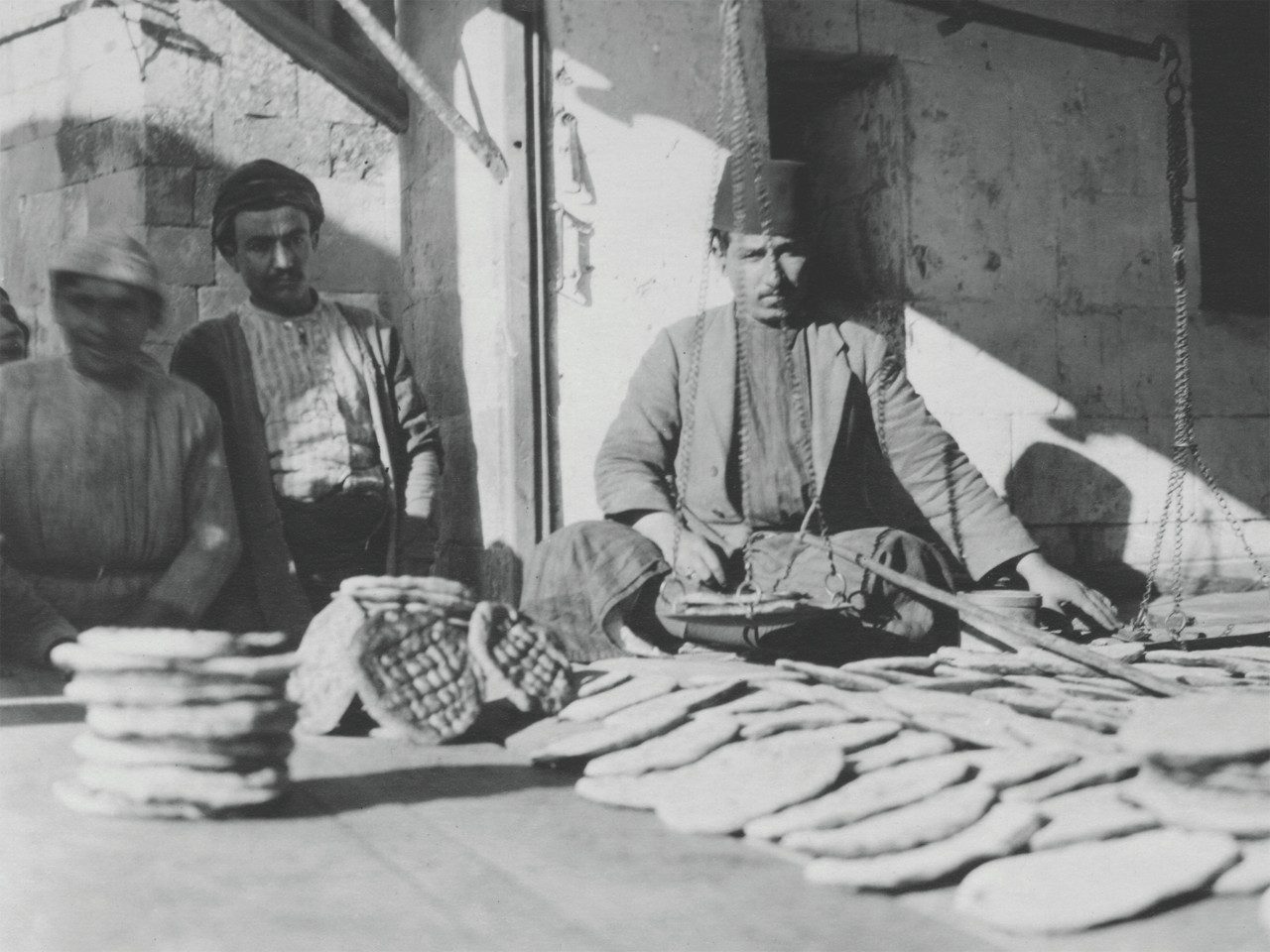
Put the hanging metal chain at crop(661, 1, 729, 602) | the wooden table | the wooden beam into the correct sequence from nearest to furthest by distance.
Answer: the wooden table < the hanging metal chain at crop(661, 1, 729, 602) < the wooden beam

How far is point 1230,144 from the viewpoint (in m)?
6.55

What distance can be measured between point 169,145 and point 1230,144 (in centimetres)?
507

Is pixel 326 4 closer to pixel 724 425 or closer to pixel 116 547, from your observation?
pixel 724 425

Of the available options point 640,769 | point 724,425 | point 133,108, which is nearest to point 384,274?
point 133,108

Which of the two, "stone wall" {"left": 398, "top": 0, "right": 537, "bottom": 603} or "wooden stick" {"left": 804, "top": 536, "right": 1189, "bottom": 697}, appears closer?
"wooden stick" {"left": 804, "top": 536, "right": 1189, "bottom": 697}

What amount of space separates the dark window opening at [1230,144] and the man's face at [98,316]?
508 centimetres

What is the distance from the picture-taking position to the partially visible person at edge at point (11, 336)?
16.5 ft

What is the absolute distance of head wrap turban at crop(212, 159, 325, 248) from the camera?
15.1 feet

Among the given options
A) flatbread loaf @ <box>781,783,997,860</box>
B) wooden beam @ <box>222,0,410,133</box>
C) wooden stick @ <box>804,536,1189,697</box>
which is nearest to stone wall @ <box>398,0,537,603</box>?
wooden beam @ <box>222,0,410,133</box>

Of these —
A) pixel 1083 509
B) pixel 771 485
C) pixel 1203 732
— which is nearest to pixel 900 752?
pixel 1203 732

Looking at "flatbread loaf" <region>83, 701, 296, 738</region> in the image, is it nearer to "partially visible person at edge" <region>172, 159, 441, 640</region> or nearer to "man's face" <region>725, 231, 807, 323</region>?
"partially visible person at edge" <region>172, 159, 441, 640</region>

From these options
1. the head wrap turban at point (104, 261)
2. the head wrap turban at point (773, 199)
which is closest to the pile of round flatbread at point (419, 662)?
the head wrap turban at point (104, 261)

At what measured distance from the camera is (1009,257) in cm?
603

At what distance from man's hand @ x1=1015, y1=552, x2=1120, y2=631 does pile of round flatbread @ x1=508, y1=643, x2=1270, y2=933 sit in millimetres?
670
